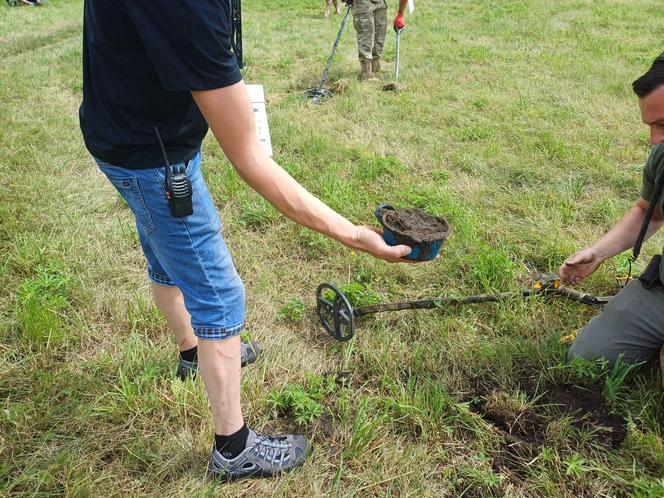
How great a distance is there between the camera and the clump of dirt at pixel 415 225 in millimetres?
1892

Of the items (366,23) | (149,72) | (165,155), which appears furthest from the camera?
(366,23)

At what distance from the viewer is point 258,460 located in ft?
6.52

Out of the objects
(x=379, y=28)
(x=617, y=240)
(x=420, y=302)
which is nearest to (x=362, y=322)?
(x=420, y=302)

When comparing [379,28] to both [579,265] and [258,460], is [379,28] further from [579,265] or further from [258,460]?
[258,460]

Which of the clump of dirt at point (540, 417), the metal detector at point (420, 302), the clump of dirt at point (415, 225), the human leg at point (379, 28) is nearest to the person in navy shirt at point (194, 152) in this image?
the clump of dirt at point (415, 225)

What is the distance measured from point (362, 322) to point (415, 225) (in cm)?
97

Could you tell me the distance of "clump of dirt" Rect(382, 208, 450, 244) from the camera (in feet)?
6.21

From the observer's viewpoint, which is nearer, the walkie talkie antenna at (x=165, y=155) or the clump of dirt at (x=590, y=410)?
the walkie talkie antenna at (x=165, y=155)

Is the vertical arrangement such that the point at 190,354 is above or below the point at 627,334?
below

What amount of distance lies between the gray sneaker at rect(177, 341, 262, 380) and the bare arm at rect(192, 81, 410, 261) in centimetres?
117

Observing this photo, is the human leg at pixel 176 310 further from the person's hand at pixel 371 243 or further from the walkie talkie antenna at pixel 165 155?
the person's hand at pixel 371 243

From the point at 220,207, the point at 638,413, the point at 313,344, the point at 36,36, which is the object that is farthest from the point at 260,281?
the point at 36,36

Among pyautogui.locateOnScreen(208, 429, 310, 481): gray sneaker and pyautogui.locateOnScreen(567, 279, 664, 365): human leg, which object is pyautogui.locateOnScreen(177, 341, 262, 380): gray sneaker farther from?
pyautogui.locateOnScreen(567, 279, 664, 365): human leg

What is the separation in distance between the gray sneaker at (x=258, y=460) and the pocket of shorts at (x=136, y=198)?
0.95m
